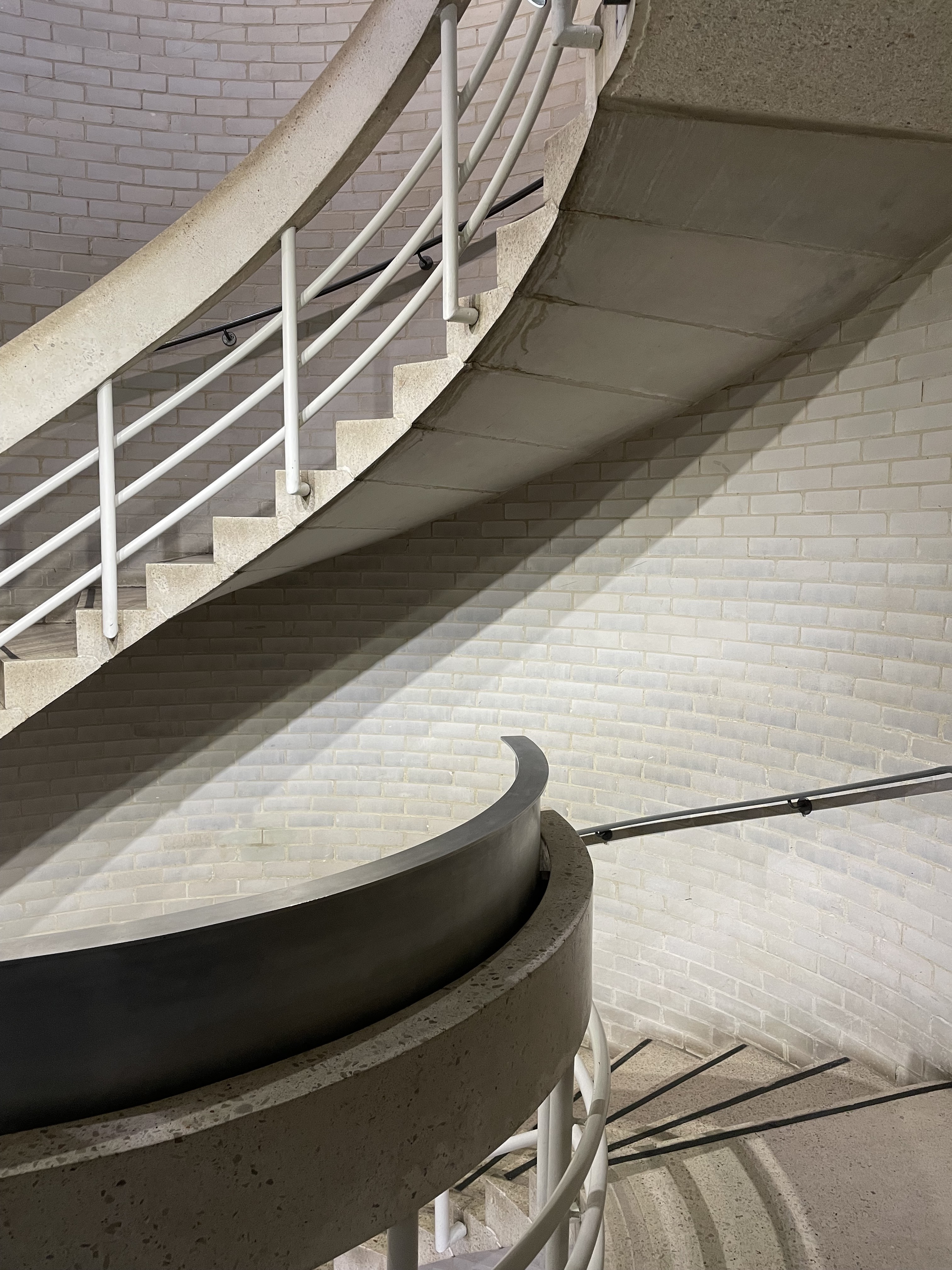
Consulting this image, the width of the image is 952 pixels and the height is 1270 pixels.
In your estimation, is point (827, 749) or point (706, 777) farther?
point (706, 777)

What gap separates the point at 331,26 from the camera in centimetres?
423

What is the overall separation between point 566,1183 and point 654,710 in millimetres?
2859

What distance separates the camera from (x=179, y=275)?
8.24 ft

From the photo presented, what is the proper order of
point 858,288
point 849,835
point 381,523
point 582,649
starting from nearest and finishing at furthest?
point 858,288
point 849,835
point 381,523
point 582,649

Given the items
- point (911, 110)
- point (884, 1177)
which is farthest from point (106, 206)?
point (884, 1177)

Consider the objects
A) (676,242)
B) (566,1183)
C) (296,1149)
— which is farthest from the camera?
(676,242)

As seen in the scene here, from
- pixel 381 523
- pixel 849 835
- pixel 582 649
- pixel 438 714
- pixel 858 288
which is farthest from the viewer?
pixel 438 714

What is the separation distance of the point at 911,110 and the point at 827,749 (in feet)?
6.71

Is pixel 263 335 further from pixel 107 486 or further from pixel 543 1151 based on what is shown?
pixel 543 1151

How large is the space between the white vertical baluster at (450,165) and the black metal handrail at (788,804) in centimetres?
147

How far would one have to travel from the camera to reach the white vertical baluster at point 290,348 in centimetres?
250

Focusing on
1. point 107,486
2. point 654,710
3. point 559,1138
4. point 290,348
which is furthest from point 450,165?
point 654,710

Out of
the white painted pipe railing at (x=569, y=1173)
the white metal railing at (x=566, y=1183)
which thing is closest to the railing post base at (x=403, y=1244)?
the white metal railing at (x=566, y=1183)

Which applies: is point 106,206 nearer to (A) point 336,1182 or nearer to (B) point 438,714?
(B) point 438,714
